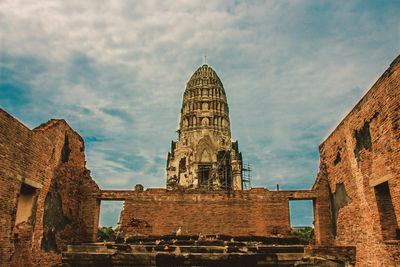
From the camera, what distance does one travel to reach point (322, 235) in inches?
533

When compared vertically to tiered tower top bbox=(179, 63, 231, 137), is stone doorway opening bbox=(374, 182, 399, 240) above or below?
below

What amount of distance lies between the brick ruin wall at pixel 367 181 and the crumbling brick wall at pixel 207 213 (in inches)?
73.7

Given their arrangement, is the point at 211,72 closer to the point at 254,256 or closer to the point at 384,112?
the point at 384,112

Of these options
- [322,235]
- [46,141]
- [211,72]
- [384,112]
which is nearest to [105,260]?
[46,141]

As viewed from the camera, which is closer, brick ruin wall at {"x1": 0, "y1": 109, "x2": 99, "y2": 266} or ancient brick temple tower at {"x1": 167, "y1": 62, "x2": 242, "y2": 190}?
brick ruin wall at {"x1": 0, "y1": 109, "x2": 99, "y2": 266}

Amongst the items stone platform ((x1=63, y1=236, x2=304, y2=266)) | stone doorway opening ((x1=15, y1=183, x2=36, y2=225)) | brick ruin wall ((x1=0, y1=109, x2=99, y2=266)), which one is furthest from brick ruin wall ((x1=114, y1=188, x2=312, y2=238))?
stone platform ((x1=63, y1=236, x2=304, y2=266))

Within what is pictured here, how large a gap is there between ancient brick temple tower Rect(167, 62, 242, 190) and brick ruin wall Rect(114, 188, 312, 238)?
1826cm

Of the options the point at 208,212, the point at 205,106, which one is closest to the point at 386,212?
the point at 208,212

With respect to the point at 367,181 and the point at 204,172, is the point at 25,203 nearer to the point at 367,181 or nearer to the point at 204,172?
the point at 367,181

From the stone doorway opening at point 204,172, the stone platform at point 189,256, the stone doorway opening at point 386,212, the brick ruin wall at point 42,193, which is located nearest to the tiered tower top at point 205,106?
the stone doorway opening at point 204,172

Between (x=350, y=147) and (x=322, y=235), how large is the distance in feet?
13.5

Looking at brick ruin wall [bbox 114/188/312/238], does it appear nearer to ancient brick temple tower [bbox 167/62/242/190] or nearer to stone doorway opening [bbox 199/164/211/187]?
ancient brick temple tower [bbox 167/62/242/190]

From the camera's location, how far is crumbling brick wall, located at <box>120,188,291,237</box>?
45.5 feet

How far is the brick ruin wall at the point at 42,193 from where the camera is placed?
9039 millimetres
